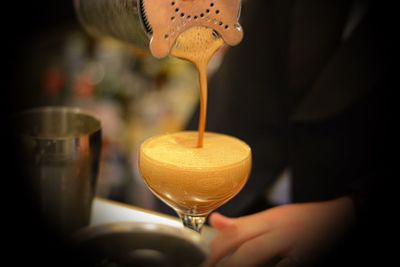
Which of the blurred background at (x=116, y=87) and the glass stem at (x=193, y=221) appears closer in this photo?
the glass stem at (x=193, y=221)

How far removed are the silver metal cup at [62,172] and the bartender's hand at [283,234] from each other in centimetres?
23

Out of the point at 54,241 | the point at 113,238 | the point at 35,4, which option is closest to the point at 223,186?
the point at 113,238

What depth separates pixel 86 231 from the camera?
2.31 ft

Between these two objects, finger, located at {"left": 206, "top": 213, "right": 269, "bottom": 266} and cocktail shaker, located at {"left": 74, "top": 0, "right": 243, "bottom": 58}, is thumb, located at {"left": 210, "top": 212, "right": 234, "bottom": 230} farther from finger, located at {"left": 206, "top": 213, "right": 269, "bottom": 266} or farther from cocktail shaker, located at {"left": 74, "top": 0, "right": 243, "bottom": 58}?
cocktail shaker, located at {"left": 74, "top": 0, "right": 243, "bottom": 58}

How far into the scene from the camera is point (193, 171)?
713 mm

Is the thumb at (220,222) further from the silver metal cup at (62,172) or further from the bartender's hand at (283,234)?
the silver metal cup at (62,172)

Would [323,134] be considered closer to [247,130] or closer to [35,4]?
[247,130]

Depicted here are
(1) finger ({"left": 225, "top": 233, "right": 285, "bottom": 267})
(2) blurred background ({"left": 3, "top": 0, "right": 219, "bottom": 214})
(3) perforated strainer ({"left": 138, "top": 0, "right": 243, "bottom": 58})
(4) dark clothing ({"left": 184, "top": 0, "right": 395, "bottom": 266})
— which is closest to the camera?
(3) perforated strainer ({"left": 138, "top": 0, "right": 243, "bottom": 58})

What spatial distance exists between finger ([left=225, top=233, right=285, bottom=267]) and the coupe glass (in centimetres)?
8

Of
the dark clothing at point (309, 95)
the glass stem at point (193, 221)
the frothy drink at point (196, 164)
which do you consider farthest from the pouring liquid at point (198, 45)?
the dark clothing at point (309, 95)

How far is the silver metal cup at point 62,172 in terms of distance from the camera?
2.49 ft

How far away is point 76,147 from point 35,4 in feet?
2.82

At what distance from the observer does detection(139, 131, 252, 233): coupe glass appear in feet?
2.36

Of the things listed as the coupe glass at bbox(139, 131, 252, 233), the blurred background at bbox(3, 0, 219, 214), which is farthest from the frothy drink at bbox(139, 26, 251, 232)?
the blurred background at bbox(3, 0, 219, 214)
